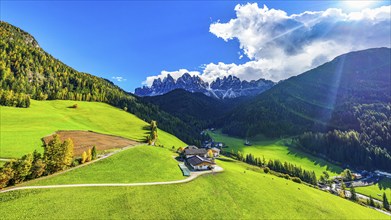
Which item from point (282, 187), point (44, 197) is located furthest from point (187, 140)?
point (44, 197)

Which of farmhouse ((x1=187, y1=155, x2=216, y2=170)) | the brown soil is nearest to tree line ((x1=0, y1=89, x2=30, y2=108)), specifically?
the brown soil

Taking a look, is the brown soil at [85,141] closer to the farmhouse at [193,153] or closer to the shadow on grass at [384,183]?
the farmhouse at [193,153]

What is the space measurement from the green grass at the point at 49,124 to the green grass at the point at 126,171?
21.5 metres

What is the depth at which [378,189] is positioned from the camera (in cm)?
14888

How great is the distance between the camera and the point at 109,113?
17825 cm

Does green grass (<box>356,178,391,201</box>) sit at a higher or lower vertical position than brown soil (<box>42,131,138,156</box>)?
higher

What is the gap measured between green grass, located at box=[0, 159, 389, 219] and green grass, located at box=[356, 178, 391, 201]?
70.4 metres

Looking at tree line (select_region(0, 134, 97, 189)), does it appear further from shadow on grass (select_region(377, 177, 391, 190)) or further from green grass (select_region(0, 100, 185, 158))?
shadow on grass (select_region(377, 177, 391, 190))

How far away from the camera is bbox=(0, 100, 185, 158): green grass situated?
79.0 metres

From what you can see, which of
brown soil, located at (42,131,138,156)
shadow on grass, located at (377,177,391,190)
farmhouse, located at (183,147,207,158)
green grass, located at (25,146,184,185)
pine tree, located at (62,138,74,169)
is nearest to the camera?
green grass, located at (25,146,184,185)

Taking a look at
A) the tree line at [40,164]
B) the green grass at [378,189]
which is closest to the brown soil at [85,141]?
the tree line at [40,164]

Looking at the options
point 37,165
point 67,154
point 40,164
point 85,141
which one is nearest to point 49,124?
point 85,141

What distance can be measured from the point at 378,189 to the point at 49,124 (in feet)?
654

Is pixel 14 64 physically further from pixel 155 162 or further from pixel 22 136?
pixel 155 162
